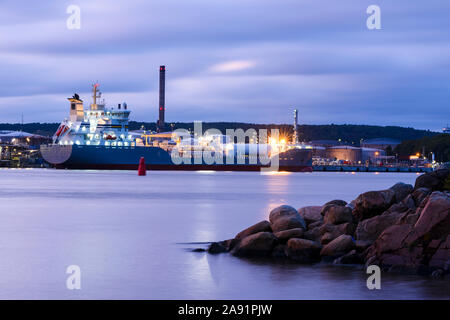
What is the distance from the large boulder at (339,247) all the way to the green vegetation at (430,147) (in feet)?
491

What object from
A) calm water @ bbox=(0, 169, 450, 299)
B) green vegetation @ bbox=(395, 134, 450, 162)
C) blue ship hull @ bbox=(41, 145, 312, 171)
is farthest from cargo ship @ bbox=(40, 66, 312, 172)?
calm water @ bbox=(0, 169, 450, 299)

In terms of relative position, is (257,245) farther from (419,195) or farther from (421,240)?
(421,240)

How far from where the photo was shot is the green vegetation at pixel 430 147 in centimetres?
16140

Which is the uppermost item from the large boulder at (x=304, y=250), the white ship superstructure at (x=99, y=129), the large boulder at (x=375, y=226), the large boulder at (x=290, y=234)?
the white ship superstructure at (x=99, y=129)

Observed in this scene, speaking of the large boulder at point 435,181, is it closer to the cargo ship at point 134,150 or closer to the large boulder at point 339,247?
the large boulder at point 339,247

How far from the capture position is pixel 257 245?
55.2ft

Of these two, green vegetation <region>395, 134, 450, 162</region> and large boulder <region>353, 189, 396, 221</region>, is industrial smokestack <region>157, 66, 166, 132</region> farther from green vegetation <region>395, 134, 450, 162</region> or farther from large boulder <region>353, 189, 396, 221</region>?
large boulder <region>353, 189, 396, 221</region>

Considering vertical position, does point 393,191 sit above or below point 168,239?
above

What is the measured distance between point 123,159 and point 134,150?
286 cm

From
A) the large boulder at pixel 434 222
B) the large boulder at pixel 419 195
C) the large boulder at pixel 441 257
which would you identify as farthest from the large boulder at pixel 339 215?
the large boulder at pixel 441 257
